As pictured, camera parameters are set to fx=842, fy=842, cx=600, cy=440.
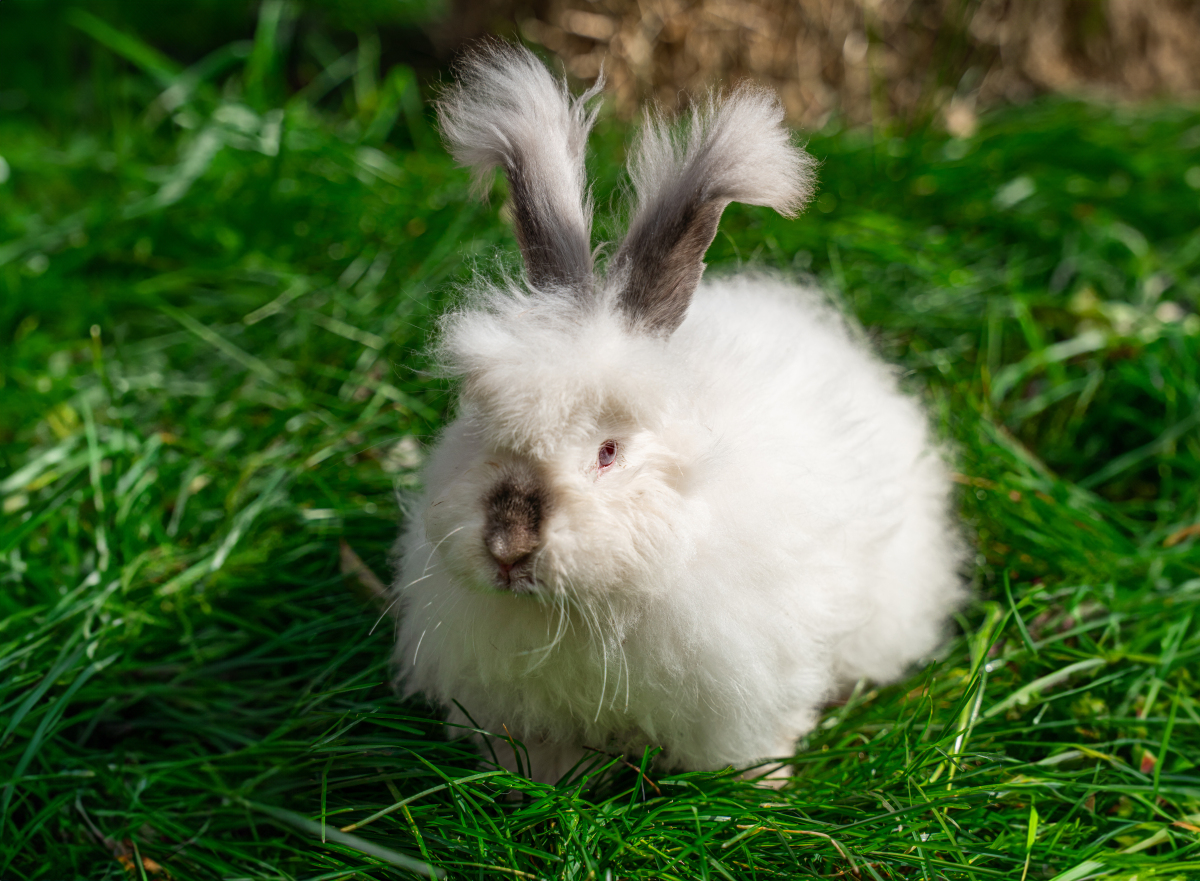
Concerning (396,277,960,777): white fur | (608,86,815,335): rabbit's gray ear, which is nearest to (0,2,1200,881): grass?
(396,277,960,777): white fur

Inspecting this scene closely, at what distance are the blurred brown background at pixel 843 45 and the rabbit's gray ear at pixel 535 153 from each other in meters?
2.80

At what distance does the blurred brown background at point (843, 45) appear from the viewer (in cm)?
473

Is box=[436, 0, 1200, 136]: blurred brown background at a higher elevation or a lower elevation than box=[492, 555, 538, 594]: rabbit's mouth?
higher

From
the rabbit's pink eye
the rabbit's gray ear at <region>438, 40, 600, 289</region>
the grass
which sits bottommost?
the grass

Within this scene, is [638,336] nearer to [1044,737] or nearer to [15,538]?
[1044,737]

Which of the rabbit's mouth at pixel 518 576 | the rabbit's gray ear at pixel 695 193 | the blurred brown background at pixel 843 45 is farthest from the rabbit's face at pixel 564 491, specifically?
the blurred brown background at pixel 843 45

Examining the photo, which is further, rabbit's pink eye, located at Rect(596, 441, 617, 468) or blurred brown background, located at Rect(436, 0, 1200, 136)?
blurred brown background, located at Rect(436, 0, 1200, 136)

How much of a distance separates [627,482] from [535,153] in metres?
0.73

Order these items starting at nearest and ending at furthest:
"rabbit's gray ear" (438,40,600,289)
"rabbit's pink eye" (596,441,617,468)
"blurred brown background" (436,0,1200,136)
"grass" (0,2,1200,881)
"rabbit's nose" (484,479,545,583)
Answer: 1. "rabbit's nose" (484,479,545,583)
2. "rabbit's pink eye" (596,441,617,468)
3. "rabbit's gray ear" (438,40,600,289)
4. "grass" (0,2,1200,881)
5. "blurred brown background" (436,0,1200,136)

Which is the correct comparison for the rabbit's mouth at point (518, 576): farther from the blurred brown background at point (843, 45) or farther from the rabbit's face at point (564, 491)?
the blurred brown background at point (843, 45)

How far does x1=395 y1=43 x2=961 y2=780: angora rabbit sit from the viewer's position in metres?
1.61

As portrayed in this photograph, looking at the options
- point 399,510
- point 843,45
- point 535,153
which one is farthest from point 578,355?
point 843,45

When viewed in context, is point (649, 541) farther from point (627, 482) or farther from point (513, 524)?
point (513, 524)

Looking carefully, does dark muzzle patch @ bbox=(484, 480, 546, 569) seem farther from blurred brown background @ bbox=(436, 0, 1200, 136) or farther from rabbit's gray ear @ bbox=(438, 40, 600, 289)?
blurred brown background @ bbox=(436, 0, 1200, 136)
